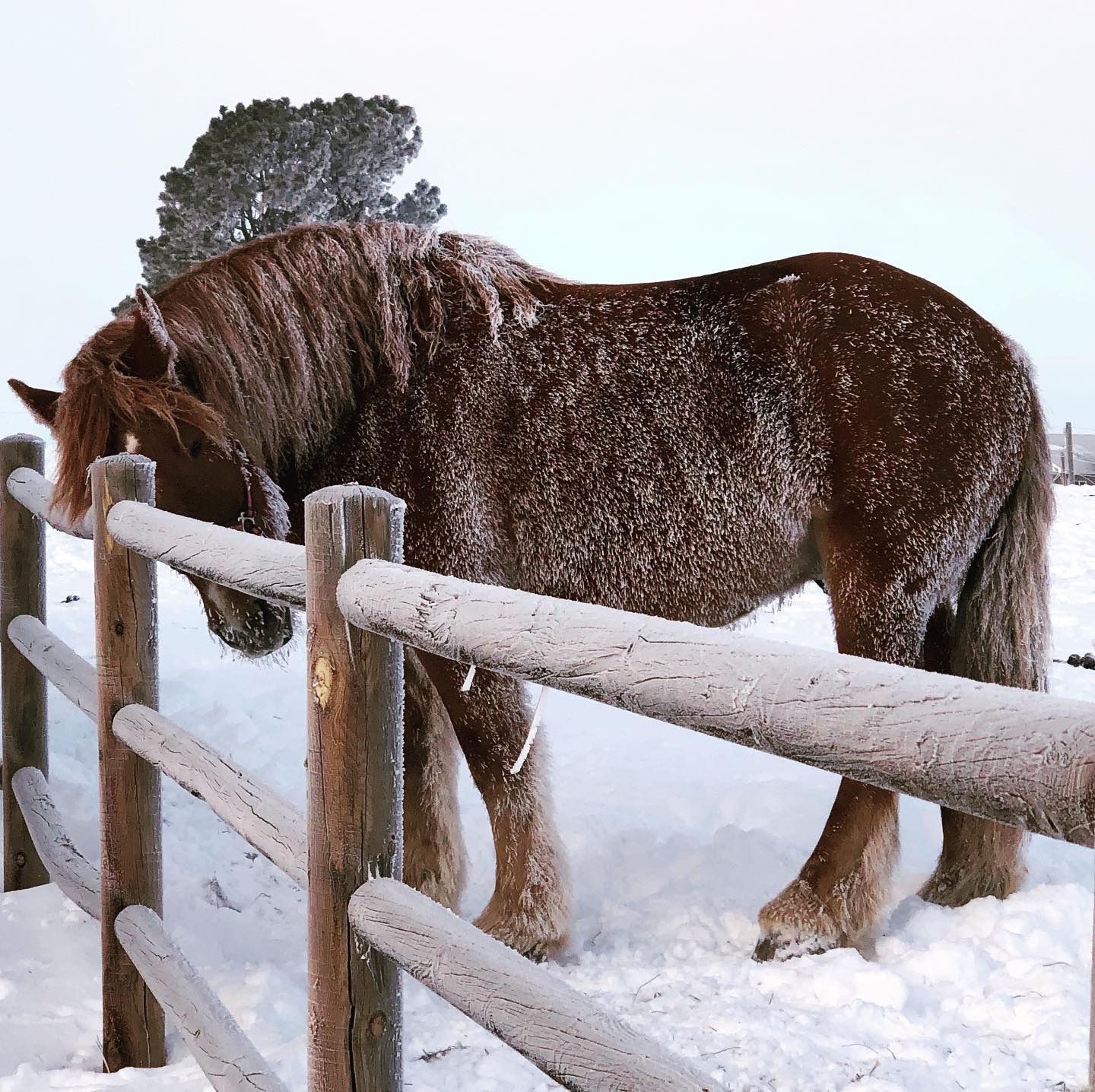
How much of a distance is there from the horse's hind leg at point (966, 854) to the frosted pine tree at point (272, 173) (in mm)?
11244

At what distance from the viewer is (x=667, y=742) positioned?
498 cm

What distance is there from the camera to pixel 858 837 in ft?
9.27

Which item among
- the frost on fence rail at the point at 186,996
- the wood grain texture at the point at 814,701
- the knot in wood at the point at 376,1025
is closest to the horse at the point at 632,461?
the frost on fence rail at the point at 186,996

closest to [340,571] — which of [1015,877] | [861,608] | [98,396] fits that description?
[98,396]

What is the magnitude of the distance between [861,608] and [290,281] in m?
1.92

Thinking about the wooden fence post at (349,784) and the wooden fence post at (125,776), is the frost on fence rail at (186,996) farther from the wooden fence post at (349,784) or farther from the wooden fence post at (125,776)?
the wooden fence post at (349,784)

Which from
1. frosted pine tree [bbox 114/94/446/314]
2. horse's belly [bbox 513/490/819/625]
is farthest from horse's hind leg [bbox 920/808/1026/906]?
frosted pine tree [bbox 114/94/446/314]

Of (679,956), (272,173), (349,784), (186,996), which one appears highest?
(272,173)

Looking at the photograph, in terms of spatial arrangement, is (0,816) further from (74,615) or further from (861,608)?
(861,608)

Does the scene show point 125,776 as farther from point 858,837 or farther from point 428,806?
point 858,837

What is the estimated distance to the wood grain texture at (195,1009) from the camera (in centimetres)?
166

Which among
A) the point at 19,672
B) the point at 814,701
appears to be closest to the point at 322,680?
the point at 814,701

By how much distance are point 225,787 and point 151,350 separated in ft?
4.56

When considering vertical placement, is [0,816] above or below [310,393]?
below
